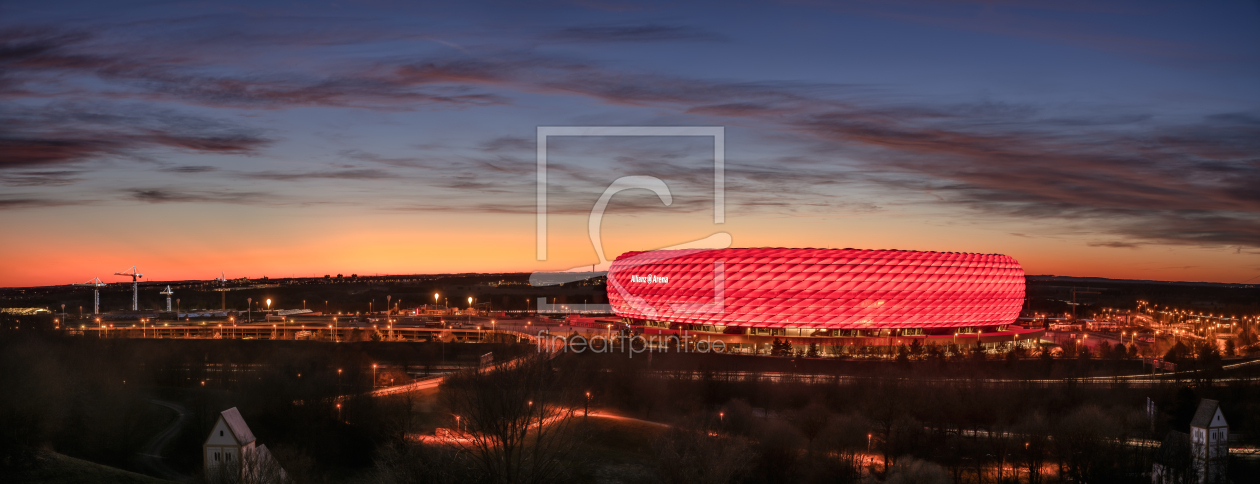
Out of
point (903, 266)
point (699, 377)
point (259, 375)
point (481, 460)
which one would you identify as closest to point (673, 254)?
point (903, 266)

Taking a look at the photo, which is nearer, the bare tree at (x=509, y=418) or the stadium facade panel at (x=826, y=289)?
the bare tree at (x=509, y=418)

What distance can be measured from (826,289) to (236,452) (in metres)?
70.0

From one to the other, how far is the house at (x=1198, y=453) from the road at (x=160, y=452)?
50232 mm

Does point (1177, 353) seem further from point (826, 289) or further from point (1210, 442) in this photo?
point (1210, 442)

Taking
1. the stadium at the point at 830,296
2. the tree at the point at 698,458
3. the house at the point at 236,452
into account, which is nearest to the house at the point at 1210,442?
the tree at the point at 698,458

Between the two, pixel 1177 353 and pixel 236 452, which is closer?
pixel 236 452

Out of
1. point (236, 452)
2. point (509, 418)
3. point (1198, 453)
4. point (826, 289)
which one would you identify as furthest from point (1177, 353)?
point (236, 452)

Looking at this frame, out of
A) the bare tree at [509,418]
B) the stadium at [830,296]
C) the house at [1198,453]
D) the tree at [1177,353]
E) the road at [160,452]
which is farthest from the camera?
the stadium at [830,296]

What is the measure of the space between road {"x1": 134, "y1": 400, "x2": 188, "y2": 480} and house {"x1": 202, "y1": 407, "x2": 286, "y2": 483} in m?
7.47

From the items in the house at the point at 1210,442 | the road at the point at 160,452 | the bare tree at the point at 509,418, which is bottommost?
the road at the point at 160,452

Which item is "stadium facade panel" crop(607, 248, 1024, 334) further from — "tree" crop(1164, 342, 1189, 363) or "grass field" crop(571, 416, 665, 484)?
"grass field" crop(571, 416, 665, 484)

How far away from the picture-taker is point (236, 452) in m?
38.3

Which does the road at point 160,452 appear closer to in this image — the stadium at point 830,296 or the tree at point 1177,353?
the stadium at point 830,296

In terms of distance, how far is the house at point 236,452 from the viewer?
35500 millimetres
